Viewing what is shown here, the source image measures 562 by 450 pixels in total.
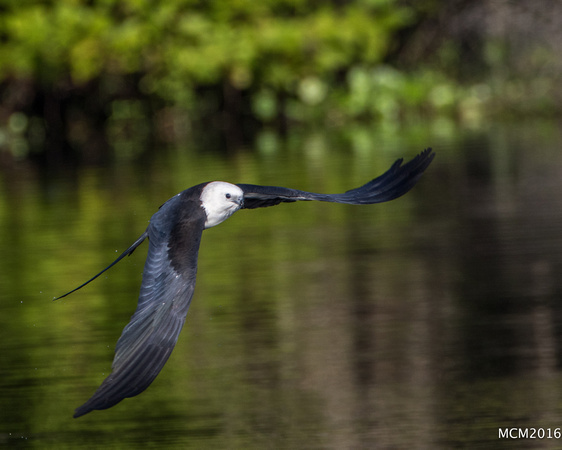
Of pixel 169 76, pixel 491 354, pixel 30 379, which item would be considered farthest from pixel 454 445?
pixel 169 76

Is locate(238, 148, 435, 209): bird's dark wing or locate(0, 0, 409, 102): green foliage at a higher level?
locate(0, 0, 409, 102): green foliage

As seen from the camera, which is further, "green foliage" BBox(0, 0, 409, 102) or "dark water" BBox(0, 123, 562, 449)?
"green foliage" BBox(0, 0, 409, 102)

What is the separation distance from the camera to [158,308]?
5.07m

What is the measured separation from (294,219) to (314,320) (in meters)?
5.42

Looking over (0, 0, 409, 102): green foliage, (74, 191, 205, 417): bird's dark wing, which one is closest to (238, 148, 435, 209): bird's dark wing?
(74, 191, 205, 417): bird's dark wing

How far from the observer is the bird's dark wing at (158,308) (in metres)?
4.60

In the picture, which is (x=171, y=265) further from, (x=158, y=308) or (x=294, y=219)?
(x=294, y=219)

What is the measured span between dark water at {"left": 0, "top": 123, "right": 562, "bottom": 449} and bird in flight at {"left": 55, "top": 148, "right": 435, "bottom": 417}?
46.4 inches

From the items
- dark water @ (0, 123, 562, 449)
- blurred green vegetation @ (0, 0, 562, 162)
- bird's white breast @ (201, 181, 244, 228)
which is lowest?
dark water @ (0, 123, 562, 449)

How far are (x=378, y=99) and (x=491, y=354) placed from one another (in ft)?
72.3

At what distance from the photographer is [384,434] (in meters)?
6.05

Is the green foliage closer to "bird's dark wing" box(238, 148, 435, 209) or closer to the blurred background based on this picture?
the blurred background

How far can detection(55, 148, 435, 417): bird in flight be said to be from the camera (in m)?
4.67

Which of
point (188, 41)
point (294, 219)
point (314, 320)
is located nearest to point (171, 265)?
point (314, 320)
